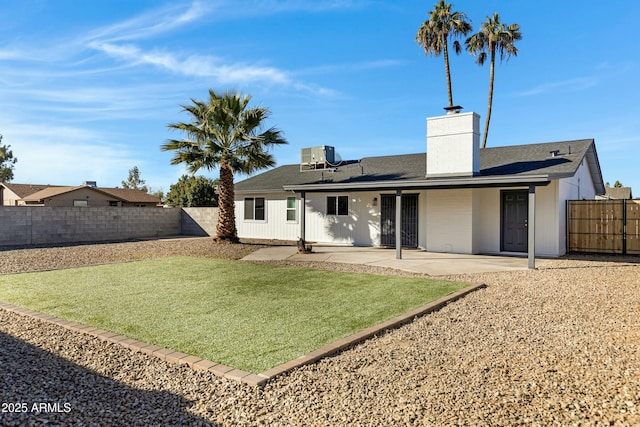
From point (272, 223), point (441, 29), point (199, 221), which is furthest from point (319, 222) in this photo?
point (441, 29)

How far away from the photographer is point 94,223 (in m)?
18.7

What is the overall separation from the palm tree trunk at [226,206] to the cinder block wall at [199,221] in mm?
6446

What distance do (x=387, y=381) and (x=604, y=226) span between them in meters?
13.7

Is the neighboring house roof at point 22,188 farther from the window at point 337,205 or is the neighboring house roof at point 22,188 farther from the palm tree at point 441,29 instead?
the palm tree at point 441,29

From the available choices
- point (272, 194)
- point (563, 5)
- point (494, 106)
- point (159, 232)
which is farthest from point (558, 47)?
point (159, 232)

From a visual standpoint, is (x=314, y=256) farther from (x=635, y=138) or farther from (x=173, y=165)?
(x=635, y=138)

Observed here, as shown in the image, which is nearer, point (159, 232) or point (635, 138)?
point (635, 138)

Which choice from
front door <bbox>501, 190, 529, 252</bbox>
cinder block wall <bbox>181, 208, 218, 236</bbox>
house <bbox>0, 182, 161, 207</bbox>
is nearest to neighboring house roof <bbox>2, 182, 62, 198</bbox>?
house <bbox>0, 182, 161, 207</bbox>

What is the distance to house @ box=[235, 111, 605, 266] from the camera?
12219 mm

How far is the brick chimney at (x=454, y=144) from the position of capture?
12.7m

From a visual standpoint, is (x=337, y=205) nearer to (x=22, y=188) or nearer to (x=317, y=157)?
(x=317, y=157)

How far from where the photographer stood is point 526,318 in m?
5.55

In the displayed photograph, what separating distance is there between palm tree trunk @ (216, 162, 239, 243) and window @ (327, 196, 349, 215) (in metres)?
4.35

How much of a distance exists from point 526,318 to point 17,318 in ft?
24.2
